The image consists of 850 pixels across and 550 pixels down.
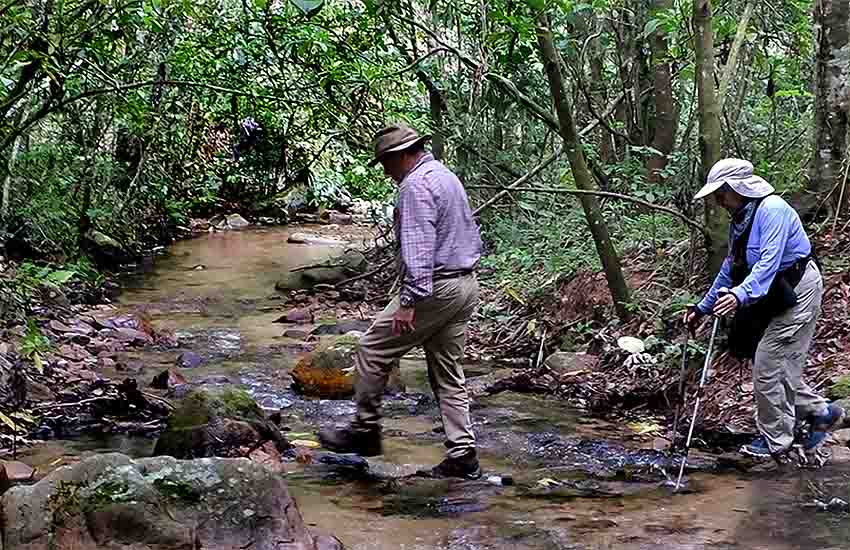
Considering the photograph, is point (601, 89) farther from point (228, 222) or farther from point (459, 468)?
point (228, 222)

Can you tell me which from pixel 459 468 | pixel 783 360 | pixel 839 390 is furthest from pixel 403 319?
pixel 839 390

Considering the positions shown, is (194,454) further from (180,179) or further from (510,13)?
(180,179)

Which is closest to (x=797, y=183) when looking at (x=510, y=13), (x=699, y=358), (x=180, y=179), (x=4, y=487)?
(x=699, y=358)

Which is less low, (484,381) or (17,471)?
(17,471)

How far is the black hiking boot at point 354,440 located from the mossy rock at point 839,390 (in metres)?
3.09

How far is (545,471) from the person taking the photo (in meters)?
5.97

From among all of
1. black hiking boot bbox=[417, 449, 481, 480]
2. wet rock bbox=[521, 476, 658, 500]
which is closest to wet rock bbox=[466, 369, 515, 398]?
black hiking boot bbox=[417, 449, 481, 480]

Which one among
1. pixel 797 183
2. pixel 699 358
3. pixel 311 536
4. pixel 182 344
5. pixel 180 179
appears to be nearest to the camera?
pixel 311 536

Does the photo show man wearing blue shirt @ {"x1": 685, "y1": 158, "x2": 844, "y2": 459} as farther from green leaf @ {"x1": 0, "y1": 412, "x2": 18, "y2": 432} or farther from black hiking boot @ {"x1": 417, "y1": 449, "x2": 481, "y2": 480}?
green leaf @ {"x1": 0, "y1": 412, "x2": 18, "y2": 432}

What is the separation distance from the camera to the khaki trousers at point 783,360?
18.6 ft

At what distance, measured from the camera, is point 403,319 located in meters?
5.46

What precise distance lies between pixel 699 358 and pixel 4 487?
16.2 ft

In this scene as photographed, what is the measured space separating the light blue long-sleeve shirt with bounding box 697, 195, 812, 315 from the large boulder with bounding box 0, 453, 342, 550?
2703 millimetres

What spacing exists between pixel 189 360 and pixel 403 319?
4139 mm
